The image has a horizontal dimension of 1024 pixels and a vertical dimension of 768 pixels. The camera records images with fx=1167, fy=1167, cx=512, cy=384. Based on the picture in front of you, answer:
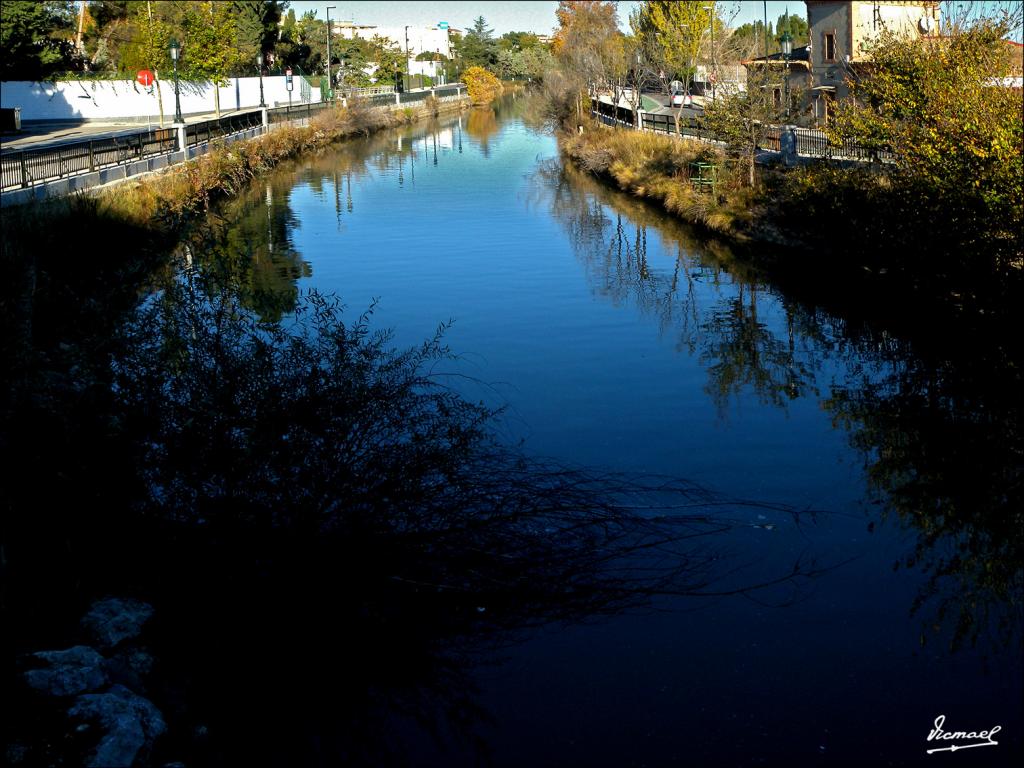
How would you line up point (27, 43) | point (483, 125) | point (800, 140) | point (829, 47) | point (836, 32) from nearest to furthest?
point (800, 140)
point (836, 32)
point (829, 47)
point (27, 43)
point (483, 125)

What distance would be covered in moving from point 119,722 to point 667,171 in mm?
28471

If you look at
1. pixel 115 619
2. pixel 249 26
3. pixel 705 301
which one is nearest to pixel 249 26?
pixel 249 26

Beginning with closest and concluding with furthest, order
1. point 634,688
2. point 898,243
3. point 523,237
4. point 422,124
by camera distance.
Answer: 1. point 634,688
2. point 898,243
3. point 523,237
4. point 422,124

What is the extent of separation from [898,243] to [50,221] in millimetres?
13992

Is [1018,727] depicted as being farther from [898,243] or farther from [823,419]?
[898,243]

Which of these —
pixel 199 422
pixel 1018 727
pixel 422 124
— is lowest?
pixel 1018 727

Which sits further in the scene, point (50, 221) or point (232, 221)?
point (232, 221)

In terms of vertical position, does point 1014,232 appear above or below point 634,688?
above

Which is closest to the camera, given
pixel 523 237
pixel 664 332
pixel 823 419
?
pixel 823 419

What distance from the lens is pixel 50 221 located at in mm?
19156

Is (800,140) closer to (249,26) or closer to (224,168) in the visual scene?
(224,168)

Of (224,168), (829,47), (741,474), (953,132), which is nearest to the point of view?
(741,474)

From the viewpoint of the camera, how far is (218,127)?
40844 millimetres

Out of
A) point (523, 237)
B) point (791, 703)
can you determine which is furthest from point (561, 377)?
point (523, 237)
